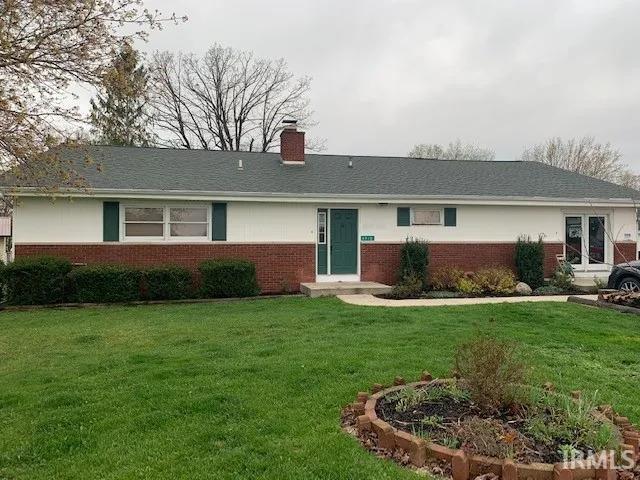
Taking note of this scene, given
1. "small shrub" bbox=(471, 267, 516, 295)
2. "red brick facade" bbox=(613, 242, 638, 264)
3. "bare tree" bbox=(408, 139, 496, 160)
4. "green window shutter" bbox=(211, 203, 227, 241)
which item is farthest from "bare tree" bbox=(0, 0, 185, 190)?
"bare tree" bbox=(408, 139, 496, 160)

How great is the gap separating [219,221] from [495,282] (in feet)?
25.6

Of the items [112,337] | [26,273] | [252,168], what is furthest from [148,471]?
[252,168]

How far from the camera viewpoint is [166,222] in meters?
13.5

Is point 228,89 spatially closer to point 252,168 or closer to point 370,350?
point 252,168

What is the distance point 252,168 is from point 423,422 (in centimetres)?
1304

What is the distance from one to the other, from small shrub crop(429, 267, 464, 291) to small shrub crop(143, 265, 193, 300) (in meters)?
6.85

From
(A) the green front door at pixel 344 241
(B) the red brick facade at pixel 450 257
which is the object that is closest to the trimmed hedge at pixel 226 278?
(A) the green front door at pixel 344 241

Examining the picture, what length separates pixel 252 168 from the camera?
16.0 m

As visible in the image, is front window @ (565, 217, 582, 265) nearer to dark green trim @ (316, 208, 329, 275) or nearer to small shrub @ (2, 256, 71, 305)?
dark green trim @ (316, 208, 329, 275)

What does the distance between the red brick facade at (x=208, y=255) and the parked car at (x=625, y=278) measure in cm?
773

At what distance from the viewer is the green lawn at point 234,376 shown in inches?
139

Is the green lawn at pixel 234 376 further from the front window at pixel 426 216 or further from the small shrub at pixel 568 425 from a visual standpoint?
the front window at pixel 426 216

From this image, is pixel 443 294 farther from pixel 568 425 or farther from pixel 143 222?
pixel 568 425

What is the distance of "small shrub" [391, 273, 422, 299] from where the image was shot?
43.7 ft
